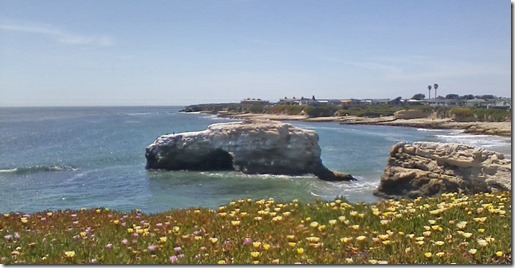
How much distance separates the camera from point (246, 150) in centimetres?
4097

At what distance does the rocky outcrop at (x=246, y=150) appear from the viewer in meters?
39.9

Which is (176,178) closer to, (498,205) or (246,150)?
(246,150)

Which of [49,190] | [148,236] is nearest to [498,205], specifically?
[148,236]

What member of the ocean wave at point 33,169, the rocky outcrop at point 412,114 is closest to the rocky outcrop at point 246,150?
the ocean wave at point 33,169

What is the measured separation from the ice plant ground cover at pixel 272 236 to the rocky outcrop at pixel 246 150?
29.6 meters

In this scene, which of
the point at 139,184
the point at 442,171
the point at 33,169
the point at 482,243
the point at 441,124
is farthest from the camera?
the point at 441,124

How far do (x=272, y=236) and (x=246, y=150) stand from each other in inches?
1361

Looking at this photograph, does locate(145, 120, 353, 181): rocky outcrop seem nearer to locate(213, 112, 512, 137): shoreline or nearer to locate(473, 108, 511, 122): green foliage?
locate(213, 112, 512, 137): shoreline

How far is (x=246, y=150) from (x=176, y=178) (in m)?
6.40

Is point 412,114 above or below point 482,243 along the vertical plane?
below

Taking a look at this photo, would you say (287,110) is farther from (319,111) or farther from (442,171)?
(442,171)

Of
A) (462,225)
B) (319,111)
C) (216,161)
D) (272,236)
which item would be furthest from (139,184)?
(319,111)

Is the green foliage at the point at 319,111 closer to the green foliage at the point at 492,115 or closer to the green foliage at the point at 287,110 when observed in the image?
the green foliage at the point at 287,110

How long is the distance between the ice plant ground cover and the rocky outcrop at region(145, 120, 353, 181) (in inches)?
1165
